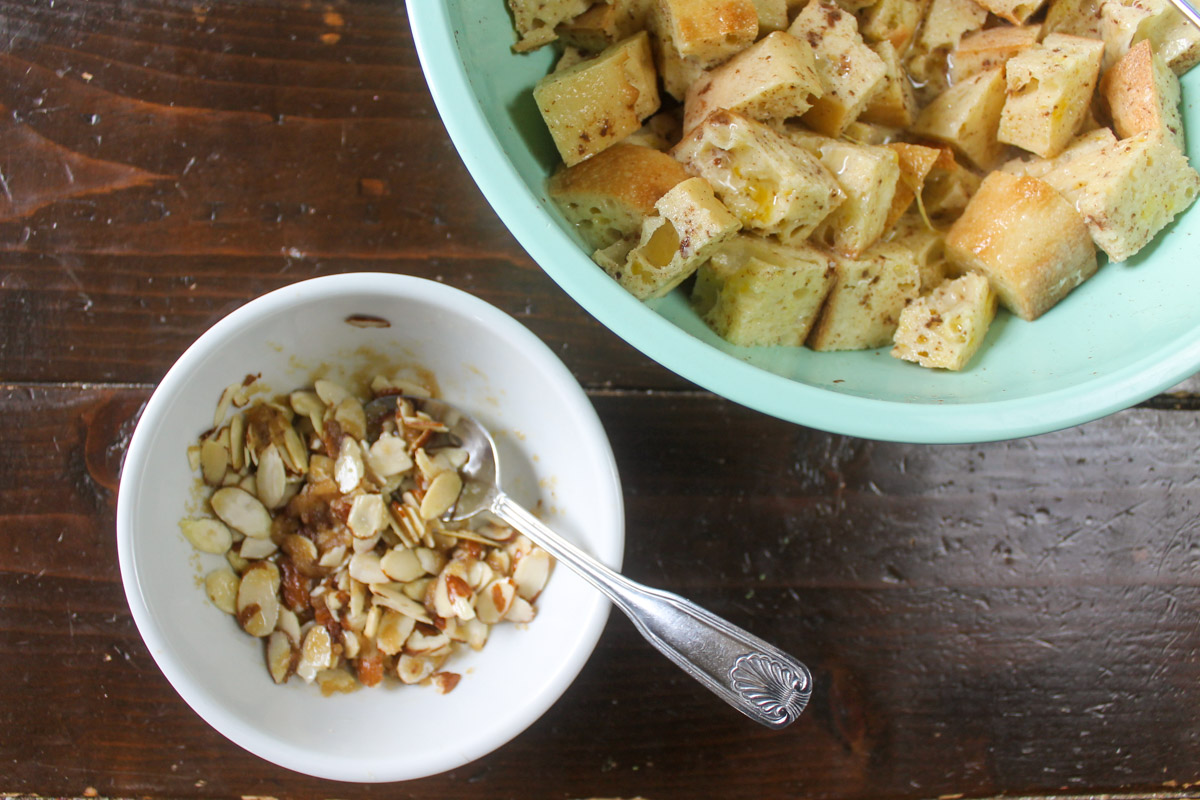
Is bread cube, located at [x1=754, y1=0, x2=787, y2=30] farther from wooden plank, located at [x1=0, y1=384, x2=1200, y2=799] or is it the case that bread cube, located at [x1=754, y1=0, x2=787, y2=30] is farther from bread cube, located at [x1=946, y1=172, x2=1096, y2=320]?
wooden plank, located at [x1=0, y1=384, x2=1200, y2=799]

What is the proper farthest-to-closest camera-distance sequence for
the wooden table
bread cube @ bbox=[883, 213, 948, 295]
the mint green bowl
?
the wooden table → bread cube @ bbox=[883, 213, 948, 295] → the mint green bowl

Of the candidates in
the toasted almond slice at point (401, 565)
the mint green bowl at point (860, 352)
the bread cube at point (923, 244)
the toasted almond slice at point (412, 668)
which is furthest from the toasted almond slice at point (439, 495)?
the bread cube at point (923, 244)

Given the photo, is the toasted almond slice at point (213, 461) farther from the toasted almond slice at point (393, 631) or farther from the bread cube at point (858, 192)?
the bread cube at point (858, 192)

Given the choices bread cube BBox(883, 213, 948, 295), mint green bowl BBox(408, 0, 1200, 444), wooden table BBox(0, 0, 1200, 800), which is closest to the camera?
mint green bowl BBox(408, 0, 1200, 444)

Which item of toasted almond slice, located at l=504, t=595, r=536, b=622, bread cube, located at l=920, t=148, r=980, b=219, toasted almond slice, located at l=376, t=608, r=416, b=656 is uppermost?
bread cube, located at l=920, t=148, r=980, b=219

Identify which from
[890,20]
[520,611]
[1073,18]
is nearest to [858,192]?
[890,20]

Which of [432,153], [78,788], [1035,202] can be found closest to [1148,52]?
[1035,202]

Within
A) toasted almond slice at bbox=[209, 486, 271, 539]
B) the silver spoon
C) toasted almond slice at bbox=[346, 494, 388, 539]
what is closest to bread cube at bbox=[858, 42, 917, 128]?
the silver spoon
